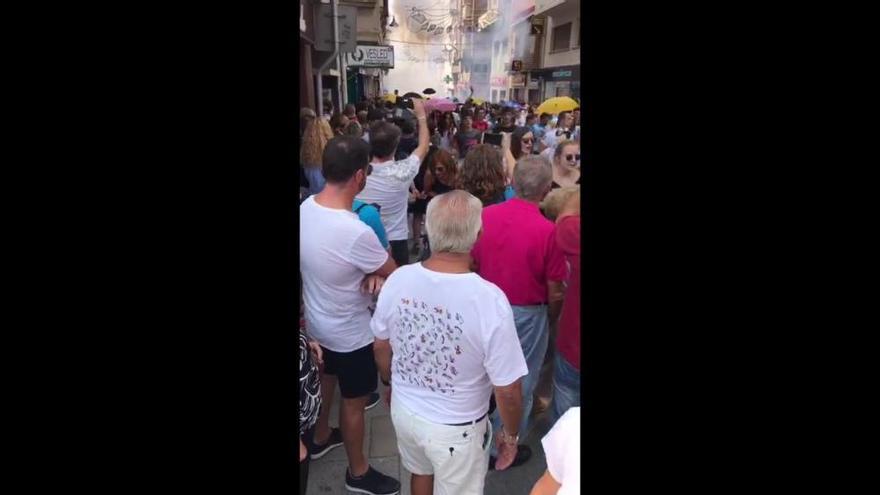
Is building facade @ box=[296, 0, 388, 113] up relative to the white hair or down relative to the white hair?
up

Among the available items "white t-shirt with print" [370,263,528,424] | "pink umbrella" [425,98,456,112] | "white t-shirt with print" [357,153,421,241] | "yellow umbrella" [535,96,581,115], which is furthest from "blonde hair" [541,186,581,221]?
"pink umbrella" [425,98,456,112]

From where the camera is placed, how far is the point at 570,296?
66.6 inches

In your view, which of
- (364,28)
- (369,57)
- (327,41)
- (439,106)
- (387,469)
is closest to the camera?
(387,469)

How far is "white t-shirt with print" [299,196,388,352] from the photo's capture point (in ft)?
4.98

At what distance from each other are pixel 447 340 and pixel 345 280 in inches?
18.3

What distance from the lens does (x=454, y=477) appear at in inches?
55.9

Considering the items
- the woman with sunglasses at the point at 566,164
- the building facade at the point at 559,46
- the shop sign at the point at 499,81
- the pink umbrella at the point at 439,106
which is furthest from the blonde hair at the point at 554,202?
the shop sign at the point at 499,81

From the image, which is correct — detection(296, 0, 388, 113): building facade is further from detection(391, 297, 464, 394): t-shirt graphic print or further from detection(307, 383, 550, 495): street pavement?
detection(307, 383, 550, 495): street pavement

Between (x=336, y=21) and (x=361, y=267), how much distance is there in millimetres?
5994

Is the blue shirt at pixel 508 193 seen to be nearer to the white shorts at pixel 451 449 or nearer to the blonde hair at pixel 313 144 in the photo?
the blonde hair at pixel 313 144

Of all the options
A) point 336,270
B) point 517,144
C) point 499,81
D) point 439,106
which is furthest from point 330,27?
point 499,81

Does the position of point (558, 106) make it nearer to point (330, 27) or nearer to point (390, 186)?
point (330, 27)

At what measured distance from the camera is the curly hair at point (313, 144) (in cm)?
252
